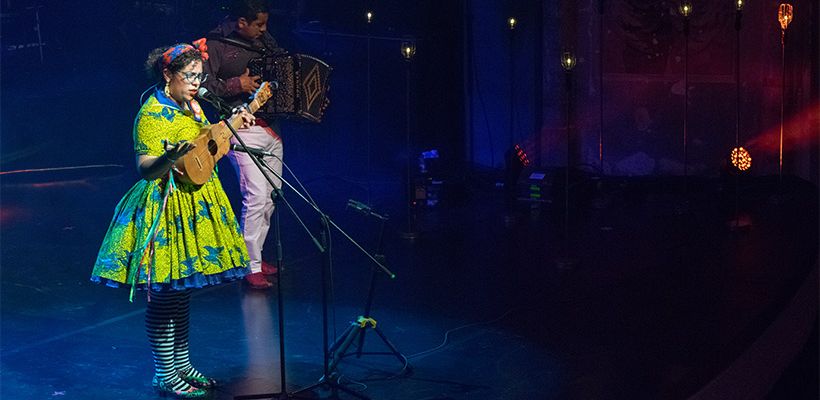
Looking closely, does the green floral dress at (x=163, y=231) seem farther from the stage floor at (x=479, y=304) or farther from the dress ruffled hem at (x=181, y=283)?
the stage floor at (x=479, y=304)

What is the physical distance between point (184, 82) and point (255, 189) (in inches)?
82.7

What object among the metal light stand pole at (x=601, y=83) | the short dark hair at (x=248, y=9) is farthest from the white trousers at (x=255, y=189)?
the metal light stand pole at (x=601, y=83)

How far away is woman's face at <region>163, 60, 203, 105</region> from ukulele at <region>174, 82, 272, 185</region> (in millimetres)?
167

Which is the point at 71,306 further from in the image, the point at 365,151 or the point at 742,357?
the point at 365,151

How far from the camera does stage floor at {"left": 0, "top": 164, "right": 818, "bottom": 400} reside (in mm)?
4609

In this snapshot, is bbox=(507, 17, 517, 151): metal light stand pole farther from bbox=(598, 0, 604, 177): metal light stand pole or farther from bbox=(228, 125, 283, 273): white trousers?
bbox=(228, 125, 283, 273): white trousers

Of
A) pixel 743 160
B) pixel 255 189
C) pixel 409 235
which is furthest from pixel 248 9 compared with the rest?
pixel 743 160

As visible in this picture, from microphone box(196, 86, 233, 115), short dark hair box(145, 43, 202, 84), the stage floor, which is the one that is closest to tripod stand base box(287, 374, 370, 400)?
the stage floor

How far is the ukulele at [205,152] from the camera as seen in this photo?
4.07 meters

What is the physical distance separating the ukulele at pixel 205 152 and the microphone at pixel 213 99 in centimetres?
5

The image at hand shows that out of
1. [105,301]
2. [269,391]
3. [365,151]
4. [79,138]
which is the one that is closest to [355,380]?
[269,391]

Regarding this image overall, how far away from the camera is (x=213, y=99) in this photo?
3961mm

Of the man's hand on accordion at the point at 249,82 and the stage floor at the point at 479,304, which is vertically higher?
the man's hand on accordion at the point at 249,82

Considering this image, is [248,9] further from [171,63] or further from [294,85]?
[171,63]
